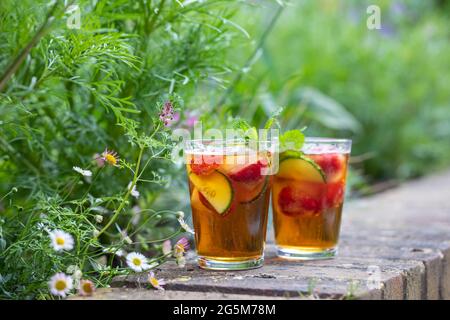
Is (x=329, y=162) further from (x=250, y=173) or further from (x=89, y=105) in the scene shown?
(x=89, y=105)

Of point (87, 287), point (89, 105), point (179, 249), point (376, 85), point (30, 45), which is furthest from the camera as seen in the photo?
point (376, 85)

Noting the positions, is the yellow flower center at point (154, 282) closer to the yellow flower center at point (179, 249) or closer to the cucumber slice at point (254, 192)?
the yellow flower center at point (179, 249)

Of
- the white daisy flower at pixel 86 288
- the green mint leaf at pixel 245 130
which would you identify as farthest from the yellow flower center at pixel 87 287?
the green mint leaf at pixel 245 130

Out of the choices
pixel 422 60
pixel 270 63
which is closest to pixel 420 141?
pixel 422 60

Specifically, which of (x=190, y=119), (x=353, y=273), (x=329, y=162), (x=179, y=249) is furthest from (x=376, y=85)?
(x=179, y=249)

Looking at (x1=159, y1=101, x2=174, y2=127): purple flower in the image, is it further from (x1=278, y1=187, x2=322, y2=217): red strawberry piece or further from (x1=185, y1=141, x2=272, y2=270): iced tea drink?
(x1=278, y1=187, x2=322, y2=217): red strawberry piece

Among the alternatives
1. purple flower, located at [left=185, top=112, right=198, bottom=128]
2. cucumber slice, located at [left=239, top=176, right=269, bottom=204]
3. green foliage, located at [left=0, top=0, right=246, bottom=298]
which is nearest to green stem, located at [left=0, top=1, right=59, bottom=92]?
green foliage, located at [left=0, top=0, right=246, bottom=298]
